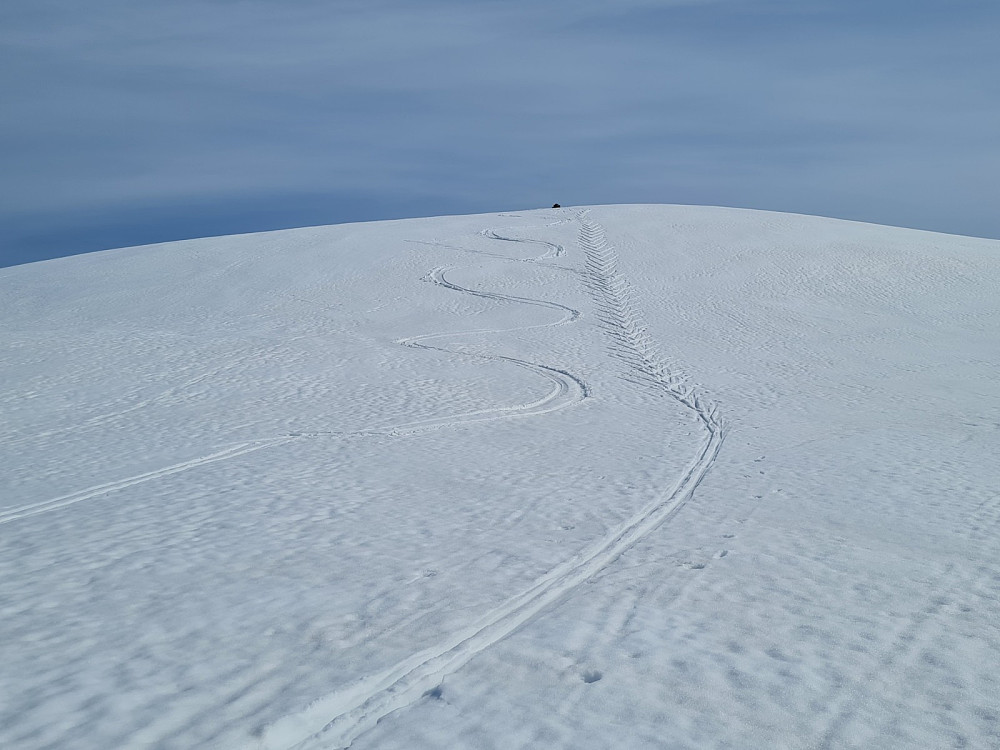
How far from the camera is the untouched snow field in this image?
4977 millimetres

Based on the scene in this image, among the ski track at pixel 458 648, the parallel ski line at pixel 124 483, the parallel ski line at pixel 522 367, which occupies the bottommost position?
the parallel ski line at pixel 522 367

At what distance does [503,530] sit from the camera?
825 cm

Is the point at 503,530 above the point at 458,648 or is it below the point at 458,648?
below

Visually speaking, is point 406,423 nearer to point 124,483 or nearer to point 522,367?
point 124,483

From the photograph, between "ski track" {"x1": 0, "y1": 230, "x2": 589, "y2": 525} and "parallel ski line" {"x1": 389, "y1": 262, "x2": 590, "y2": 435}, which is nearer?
"ski track" {"x1": 0, "y1": 230, "x2": 589, "y2": 525}

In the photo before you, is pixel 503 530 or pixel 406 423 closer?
pixel 503 530

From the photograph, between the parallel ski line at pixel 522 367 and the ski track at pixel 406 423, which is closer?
the ski track at pixel 406 423

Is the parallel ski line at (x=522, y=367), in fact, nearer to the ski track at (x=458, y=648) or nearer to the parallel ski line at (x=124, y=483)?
the parallel ski line at (x=124, y=483)

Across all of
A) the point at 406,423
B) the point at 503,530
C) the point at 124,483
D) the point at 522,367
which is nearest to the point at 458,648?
the point at 503,530

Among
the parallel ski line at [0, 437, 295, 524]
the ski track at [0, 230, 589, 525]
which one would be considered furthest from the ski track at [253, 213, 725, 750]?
the parallel ski line at [0, 437, 295, 524]

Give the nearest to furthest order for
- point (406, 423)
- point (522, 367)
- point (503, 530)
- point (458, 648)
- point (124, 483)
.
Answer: point (458, 648), point (503, 530), point (124, 483), point (406, 423), point (522, 367)

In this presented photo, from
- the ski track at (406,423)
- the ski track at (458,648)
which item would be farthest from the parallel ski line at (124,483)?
the ski track at (458,648)

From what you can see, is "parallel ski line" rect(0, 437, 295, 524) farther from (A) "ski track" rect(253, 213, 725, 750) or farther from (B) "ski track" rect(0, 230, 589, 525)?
(A) "ski track" rect(253, 213, 725, 750)

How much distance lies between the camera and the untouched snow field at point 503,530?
498 cm
